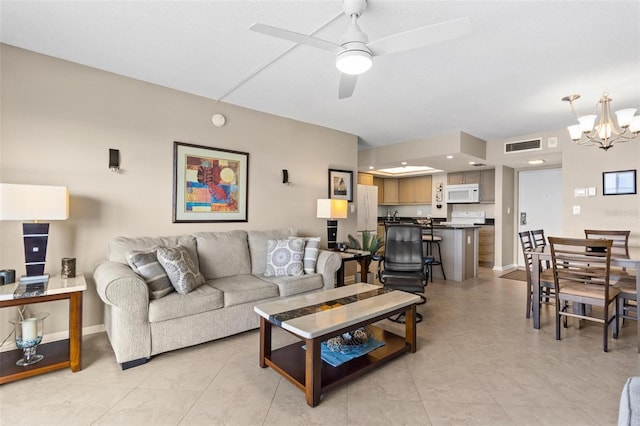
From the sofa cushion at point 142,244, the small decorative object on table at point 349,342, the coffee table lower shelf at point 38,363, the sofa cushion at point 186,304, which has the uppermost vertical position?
the sofa cushion at point 142,244

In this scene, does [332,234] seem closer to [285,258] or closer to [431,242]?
[285,258]

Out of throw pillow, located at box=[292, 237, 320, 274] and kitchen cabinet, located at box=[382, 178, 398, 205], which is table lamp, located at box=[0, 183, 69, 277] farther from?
kitchen cabinet, located at box=[382, 178, 398, 205]

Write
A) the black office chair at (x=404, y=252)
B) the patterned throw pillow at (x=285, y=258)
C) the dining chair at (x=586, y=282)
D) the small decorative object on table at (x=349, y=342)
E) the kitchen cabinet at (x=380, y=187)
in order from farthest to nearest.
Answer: the kitchen cabinet at (x=380, y=187), the black office chair at (x=404, y=252), the patterned throw pillow at (x=285, y=258), the dining chair at (x=586, y=282), the small decorative object on table at (x=349, y=342)

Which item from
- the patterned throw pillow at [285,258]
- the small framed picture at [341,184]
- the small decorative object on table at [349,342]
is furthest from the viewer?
the small framed picture at [341,184]

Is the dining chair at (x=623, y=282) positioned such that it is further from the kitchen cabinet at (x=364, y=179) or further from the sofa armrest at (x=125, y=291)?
the kitchen cabinet at (x=364, y=179)

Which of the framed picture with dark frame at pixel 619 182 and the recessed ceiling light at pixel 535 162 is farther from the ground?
the recessed ceiling light at pixel 535 162

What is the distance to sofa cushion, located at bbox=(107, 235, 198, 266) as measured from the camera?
9.03 ft

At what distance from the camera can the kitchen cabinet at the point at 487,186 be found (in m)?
6.43

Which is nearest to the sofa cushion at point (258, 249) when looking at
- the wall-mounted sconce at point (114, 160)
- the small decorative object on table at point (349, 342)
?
the small decorative object on table at point (349, 342)

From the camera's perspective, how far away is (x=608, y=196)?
4188mm

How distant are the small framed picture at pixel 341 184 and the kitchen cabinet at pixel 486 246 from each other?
3295mm

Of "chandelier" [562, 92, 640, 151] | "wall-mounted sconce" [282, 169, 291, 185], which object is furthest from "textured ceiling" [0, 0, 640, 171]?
"wall-mounted sconce" [282, 169, 291, 185]

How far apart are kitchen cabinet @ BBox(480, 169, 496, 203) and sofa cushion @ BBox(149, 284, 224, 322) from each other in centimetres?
589

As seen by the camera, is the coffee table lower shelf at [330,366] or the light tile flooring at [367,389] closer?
the light tile flooring at [367,389]
